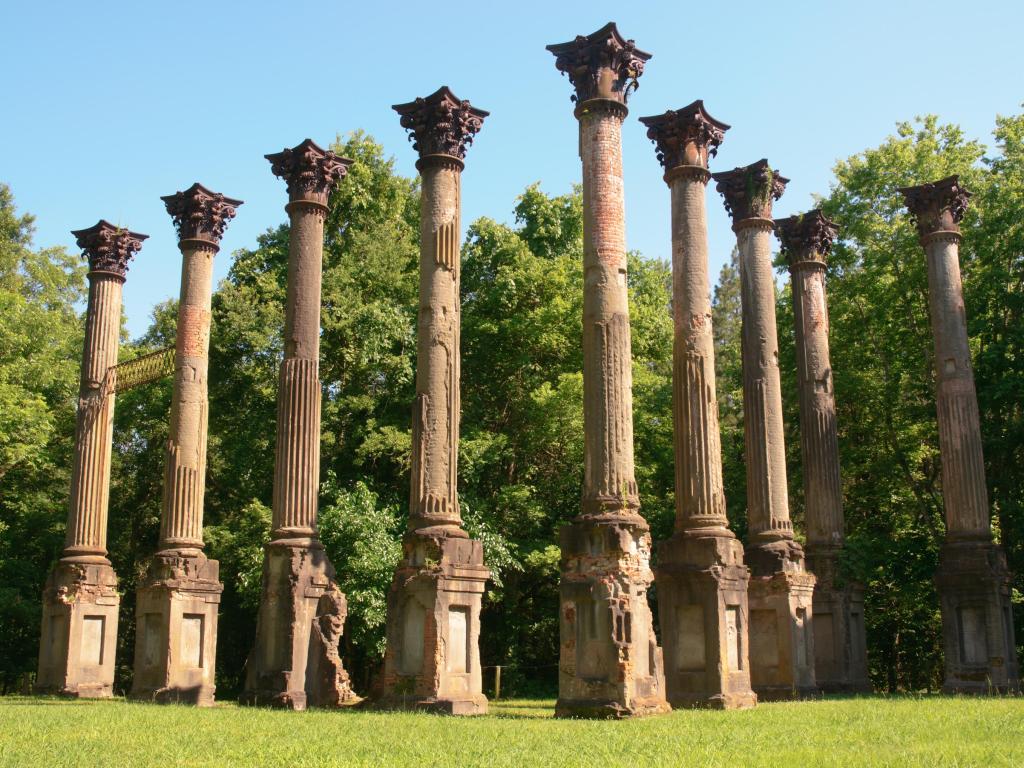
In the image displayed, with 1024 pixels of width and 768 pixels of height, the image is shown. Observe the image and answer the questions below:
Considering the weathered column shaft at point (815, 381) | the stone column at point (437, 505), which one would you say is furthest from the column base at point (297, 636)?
the weathered column shaft at point (815, 381)

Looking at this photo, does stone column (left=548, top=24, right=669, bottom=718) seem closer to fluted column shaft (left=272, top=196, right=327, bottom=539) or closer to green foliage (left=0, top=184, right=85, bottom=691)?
fluted column shaft (left=272, top=196, right=327, bottom=539)

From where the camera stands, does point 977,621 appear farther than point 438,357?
Yes

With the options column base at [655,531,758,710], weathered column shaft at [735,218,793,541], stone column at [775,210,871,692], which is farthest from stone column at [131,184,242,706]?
stone column at [775,210,871,692]

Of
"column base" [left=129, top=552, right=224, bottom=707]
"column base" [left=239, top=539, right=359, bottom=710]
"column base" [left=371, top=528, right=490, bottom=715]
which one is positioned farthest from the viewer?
"column base" [left=129, top=552, right=224, bottom=707]

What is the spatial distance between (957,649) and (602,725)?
12462 millimetres

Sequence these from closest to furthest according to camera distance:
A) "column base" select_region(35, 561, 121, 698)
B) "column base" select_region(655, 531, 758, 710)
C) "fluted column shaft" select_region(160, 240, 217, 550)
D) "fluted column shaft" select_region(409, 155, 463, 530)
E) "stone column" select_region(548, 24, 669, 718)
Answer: "stone column" select_region(548, 24, 669, 718)
"column base" select_region(655, 531, 758, 710)
"fluted column shaft" select_region(409, 155, 463, 530)
"fluted column shaft" select_region(160, 240, 217, 550)
"column base" select_region(35, 561, 121, 698)

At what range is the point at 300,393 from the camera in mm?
23016

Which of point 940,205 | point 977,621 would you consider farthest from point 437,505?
point 940,205

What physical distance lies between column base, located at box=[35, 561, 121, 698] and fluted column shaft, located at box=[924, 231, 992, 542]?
20.5 meters

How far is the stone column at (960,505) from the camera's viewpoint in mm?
24109

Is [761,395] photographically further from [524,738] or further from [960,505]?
[524,738]

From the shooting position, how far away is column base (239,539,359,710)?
21484mm

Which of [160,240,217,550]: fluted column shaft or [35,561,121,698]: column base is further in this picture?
[35,561,121,698]: column base

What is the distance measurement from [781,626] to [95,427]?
57.6ft
